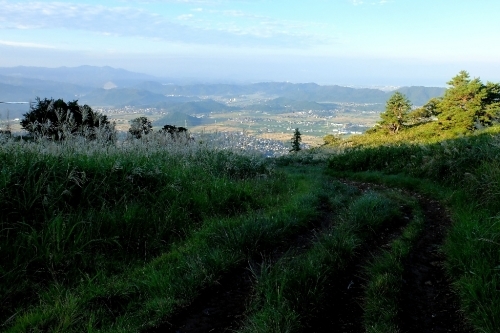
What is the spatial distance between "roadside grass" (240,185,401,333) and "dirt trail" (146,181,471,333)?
0.40 ft

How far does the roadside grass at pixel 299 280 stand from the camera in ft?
10.4

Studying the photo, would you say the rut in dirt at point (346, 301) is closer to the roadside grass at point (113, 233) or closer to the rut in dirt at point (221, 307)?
the rut in dirt at point (221, 307)

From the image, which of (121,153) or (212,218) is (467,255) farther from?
(121,153)

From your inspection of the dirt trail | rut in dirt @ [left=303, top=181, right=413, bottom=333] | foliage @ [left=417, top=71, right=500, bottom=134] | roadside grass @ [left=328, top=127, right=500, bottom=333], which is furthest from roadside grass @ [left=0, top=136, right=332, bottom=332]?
foliage @ [left=417, top=71, right=500, bottom=134]

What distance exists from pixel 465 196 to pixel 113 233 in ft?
21.6

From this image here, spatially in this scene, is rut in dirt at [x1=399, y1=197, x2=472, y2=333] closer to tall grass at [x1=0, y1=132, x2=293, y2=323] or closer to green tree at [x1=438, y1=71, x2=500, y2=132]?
tall grass at [x1=0, y1=132, x2=293, y2=323]

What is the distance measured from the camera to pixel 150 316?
338 cm

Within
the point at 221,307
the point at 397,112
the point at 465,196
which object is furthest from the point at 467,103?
Answer: the point at 221,307

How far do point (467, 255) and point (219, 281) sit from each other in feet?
9.60

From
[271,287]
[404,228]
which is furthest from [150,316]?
[404,228]

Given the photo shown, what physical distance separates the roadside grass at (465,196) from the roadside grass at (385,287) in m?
0.57

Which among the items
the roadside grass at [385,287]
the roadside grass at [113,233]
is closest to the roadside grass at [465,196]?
the roadside grass at [385,287]

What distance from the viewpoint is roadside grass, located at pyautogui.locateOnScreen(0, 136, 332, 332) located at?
3.49 m

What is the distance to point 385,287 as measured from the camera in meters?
3.79
